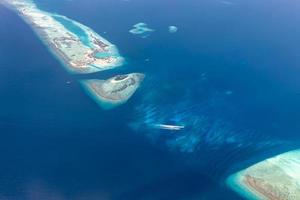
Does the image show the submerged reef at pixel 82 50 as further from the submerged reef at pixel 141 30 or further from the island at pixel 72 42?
the submerged reef at pixel 141 30

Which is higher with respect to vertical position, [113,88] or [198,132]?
[113,88]

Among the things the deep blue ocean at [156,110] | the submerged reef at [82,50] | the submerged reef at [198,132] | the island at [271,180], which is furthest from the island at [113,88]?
the island at [271,180]

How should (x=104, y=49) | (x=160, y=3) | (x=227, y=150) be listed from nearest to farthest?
1. (x=227, y=150)
2. (x=104, y=49)
3. (x=160, y=3)

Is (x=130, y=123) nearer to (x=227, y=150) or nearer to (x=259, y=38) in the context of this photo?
(x=227, y=150)

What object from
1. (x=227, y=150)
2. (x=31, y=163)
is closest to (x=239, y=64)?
(x=227, y=150)

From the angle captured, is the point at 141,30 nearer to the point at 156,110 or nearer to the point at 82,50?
the point at 82,50

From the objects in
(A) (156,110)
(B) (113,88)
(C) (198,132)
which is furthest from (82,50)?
(C) (198,132)
